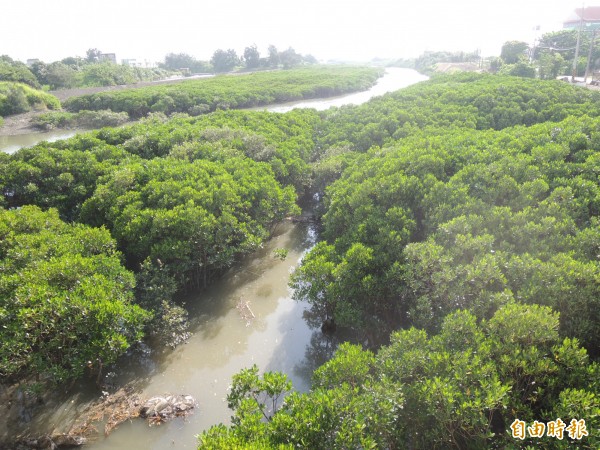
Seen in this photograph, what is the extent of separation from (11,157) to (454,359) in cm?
2067

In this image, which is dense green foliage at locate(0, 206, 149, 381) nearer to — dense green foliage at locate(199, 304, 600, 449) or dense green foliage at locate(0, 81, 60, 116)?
dense green foliage at locate(199, 304, 600, 449)

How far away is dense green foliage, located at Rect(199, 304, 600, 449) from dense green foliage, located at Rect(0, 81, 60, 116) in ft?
183

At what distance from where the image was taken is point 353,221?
1297 cm

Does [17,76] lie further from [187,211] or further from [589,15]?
[589,15]

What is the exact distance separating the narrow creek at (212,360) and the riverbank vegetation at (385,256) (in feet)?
3.59

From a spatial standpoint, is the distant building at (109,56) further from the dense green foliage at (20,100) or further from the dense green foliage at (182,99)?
the dense green foliage at (182,99)

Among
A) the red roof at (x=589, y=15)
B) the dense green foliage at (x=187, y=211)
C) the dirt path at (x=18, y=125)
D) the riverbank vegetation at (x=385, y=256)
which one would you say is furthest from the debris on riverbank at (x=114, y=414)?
the red roof at (x=589, y=15)

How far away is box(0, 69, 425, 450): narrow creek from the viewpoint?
8922mm

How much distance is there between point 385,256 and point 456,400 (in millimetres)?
5197

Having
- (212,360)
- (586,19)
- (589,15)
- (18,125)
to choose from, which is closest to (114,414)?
(212,360)

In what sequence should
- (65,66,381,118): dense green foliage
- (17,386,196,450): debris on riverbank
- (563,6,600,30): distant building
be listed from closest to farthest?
1. (17,386,196,450): debris on riverbank
2. (65,66,381,118): dense green foliage
3. (563,6,600,30): distant building

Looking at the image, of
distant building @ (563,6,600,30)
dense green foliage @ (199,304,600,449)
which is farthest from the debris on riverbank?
distant building @ (563,6,600,30)

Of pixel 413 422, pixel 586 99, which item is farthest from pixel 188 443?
pixel 586 99

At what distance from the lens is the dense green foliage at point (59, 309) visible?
807 cm
